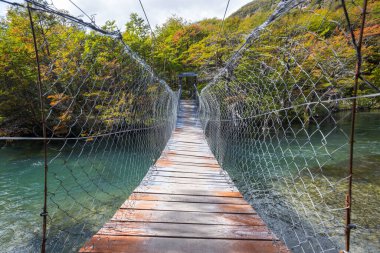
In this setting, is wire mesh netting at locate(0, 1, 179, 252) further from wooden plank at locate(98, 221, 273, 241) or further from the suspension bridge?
wooden plank at locate(98, 221, 273, 241)

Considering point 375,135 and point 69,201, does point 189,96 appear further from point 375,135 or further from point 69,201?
point 69,201

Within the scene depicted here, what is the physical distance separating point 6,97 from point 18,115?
570 millimetres

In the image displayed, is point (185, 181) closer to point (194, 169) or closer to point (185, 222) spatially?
point (194, 169)

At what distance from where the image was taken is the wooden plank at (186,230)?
3.55ft

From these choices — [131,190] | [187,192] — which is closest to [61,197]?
[131,190]

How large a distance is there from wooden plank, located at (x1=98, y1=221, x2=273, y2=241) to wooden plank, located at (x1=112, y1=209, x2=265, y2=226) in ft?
0.13

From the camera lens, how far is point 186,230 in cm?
114

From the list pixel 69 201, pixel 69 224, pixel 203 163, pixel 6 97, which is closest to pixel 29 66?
pixel 6 97

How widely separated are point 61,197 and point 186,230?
3.32 metres

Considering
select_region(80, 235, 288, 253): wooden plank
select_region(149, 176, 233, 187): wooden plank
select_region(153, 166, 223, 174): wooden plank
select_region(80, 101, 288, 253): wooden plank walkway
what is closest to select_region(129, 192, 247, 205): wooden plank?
select_region(80, 101, 288, 253): wooden plank walkway

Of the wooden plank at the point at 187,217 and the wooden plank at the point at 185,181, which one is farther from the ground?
the wooden plank at the point at 187,217

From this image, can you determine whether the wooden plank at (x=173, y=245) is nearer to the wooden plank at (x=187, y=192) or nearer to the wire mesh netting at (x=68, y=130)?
the wire mesh netting at (x=68, y=130)

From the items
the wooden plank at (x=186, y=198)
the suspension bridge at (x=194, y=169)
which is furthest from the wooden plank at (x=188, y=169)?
the wooden plank at (x=186, y=198)

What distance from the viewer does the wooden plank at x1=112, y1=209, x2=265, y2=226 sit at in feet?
3.99
